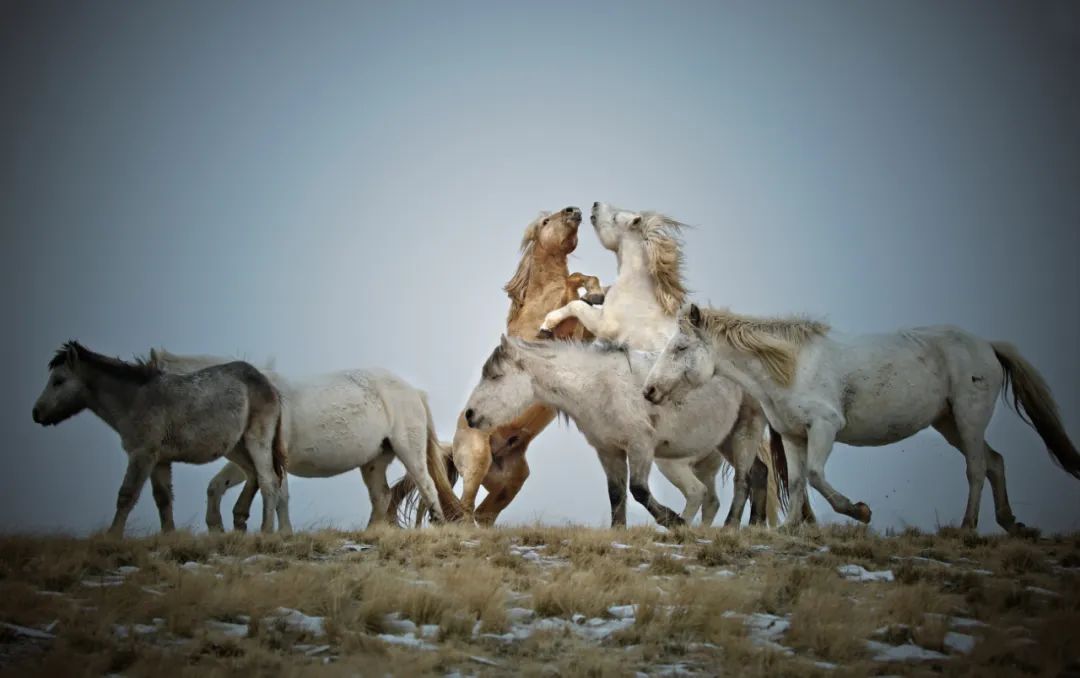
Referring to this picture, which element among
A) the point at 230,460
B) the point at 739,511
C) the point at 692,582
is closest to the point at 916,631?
the point at 692,582

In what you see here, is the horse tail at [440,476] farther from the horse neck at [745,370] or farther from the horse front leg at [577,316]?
the horse neck at [745,370]

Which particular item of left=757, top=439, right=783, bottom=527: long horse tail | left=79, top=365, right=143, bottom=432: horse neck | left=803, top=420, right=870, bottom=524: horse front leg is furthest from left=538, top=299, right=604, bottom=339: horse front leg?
left=79, top=365, right=143, bottom=432: horse neck

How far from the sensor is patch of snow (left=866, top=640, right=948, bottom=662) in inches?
255

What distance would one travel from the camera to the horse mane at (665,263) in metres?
14.5

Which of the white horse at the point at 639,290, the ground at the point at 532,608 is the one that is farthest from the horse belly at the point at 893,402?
the white horse at the point at 639,290

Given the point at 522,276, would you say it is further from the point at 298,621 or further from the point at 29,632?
the point at 29,632

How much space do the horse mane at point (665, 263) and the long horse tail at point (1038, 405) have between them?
13.8ft

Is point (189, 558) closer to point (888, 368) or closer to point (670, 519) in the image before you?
point (670, 519)

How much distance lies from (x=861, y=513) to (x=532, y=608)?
411cm

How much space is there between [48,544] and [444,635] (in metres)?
3.93

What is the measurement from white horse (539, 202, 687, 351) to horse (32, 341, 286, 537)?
4.54 meters

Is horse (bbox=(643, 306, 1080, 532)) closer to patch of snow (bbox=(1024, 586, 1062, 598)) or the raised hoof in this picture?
the raised hoof

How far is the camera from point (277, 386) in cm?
1215

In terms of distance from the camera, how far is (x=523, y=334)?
51.9ft
